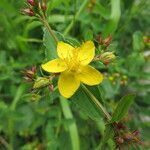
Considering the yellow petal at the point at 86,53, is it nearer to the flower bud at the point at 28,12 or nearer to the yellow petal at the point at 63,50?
the yellow petal at the point at 63,50

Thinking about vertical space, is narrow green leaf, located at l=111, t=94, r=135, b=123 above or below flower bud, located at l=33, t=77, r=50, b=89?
above

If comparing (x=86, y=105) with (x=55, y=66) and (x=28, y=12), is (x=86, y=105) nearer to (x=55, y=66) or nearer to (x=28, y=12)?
(x=55, y=66)

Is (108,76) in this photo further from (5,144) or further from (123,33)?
(5,144)

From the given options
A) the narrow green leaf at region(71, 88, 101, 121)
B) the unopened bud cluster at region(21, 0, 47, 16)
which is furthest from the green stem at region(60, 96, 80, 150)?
the unopened bud cluster at region(21, 0, 47, 16)

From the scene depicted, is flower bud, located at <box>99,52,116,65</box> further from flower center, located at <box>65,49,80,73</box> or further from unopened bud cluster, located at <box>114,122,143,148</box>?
unopened bud cluster, located at <box>114,122,143,148</box>

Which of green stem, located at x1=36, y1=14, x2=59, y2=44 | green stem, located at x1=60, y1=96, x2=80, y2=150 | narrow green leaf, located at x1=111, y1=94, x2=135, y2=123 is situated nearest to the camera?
narrow green leaf, located at x1=111, y1=94, x2=135, y2=123


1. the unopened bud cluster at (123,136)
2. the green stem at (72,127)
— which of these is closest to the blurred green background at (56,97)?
the green stem at (72,127)

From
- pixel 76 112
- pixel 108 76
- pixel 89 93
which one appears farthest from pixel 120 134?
pixel 76 112
